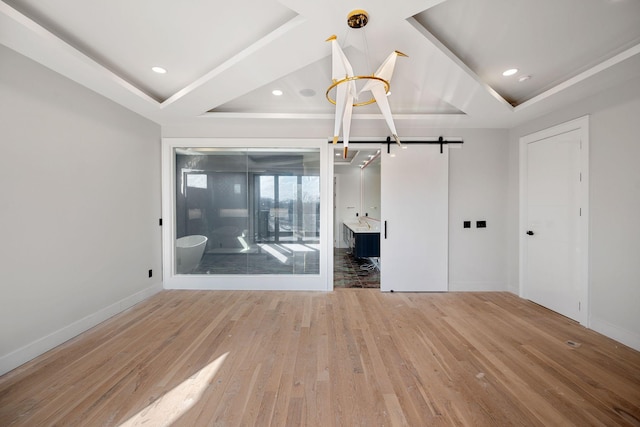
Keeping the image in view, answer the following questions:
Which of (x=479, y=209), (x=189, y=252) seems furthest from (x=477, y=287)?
(x=189, y=252)

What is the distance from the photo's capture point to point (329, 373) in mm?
1950

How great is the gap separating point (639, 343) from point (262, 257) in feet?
14.3

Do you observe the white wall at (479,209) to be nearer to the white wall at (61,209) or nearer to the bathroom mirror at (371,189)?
the bathroom mirror at (371,189)

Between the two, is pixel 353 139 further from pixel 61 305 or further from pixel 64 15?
pixel 61 305

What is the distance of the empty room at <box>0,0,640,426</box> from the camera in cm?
177

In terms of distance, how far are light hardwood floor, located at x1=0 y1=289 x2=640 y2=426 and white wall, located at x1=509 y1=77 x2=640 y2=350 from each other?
274 millimetres

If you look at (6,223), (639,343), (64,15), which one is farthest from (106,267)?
(639,343)

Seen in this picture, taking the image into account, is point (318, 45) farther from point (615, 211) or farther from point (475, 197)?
point (615, 211)

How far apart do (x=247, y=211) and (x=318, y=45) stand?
2636mm

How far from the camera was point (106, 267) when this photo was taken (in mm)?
2891

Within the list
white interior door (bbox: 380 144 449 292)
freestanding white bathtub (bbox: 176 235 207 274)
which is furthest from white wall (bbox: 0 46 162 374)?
white interior door (bbox: 380 144 449 292)

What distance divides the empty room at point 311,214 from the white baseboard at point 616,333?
20mm

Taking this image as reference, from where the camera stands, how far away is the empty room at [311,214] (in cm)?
177

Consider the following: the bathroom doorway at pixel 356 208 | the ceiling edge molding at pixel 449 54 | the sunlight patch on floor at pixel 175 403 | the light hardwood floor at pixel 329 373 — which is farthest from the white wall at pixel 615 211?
the sunlight patch on floor at pixel 175 403
